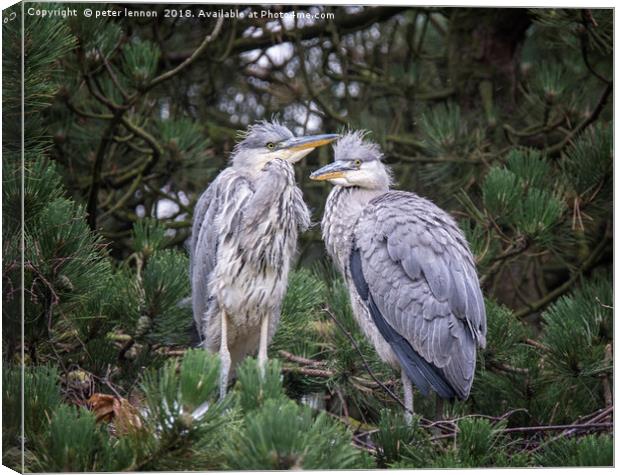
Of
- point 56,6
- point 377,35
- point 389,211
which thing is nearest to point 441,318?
point 389,211

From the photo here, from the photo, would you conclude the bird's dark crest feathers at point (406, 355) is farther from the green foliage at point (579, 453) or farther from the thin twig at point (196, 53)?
the thin twig at point (196, 53)

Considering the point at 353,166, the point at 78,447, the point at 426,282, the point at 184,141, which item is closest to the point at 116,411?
the point at 78,447

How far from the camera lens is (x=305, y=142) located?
3816mm

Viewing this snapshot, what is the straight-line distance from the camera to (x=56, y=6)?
12.1 feet

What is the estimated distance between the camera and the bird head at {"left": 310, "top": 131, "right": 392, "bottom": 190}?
4.10 meters

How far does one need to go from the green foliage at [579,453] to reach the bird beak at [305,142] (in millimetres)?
1205

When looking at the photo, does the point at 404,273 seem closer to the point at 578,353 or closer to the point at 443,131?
the point at 578,353

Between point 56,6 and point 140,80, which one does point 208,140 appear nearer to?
point 140,80

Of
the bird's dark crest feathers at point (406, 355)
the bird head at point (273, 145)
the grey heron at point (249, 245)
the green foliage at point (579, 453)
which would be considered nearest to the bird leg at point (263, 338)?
the grey heron at point (249, 245)

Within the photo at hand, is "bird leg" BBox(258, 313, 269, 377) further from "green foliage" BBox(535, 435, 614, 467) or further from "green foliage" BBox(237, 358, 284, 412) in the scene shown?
"green foliage" BBox(535, 435, 614, 467)

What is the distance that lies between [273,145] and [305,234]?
1.29m

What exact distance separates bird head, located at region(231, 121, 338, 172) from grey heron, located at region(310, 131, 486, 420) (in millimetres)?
243

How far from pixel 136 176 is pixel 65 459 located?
210 cm

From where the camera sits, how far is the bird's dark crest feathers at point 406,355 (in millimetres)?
3799
